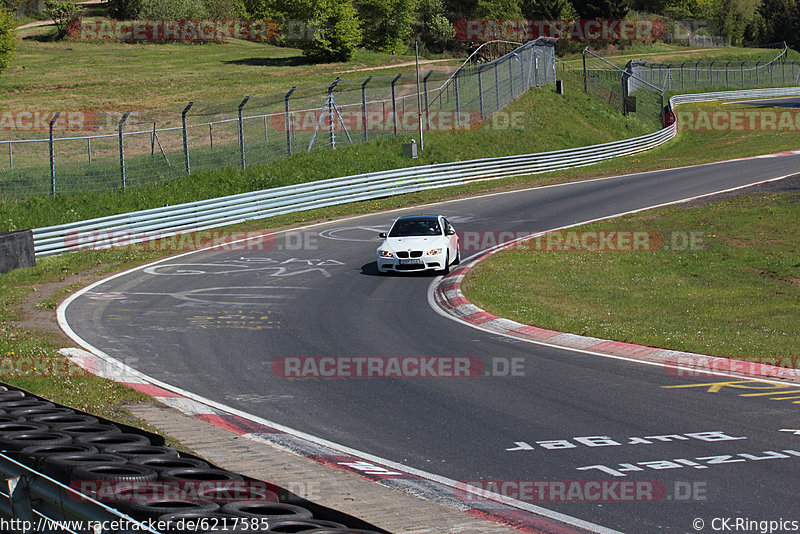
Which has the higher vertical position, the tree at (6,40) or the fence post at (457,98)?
the tree at (6,40)

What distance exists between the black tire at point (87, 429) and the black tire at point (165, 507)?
210 centimetres

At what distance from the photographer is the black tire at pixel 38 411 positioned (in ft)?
25.9

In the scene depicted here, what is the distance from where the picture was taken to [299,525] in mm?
4992

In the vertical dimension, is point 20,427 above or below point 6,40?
below

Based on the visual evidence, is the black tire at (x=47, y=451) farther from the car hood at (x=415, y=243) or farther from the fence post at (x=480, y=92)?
the fence post at (x=480, y=92)

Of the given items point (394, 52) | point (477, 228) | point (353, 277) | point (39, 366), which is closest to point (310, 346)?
point (39, 366)

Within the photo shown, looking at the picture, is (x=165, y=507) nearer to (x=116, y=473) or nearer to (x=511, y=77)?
(x=116, y=473)

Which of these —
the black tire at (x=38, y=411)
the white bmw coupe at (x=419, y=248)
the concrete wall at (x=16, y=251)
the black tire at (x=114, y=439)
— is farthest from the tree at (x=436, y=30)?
the black tire at (x=114, y=439)

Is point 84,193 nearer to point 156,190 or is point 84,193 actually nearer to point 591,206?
point 156,190

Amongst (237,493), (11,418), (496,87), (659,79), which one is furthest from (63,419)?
(659,79)

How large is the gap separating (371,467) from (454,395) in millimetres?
2855

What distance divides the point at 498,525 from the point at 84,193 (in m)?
25.4

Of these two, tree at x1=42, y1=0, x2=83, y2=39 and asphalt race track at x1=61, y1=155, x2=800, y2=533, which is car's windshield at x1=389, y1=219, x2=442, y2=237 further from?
tree at x1=42, y1=0, x2=83, y2=39

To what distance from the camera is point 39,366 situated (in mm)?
12328
